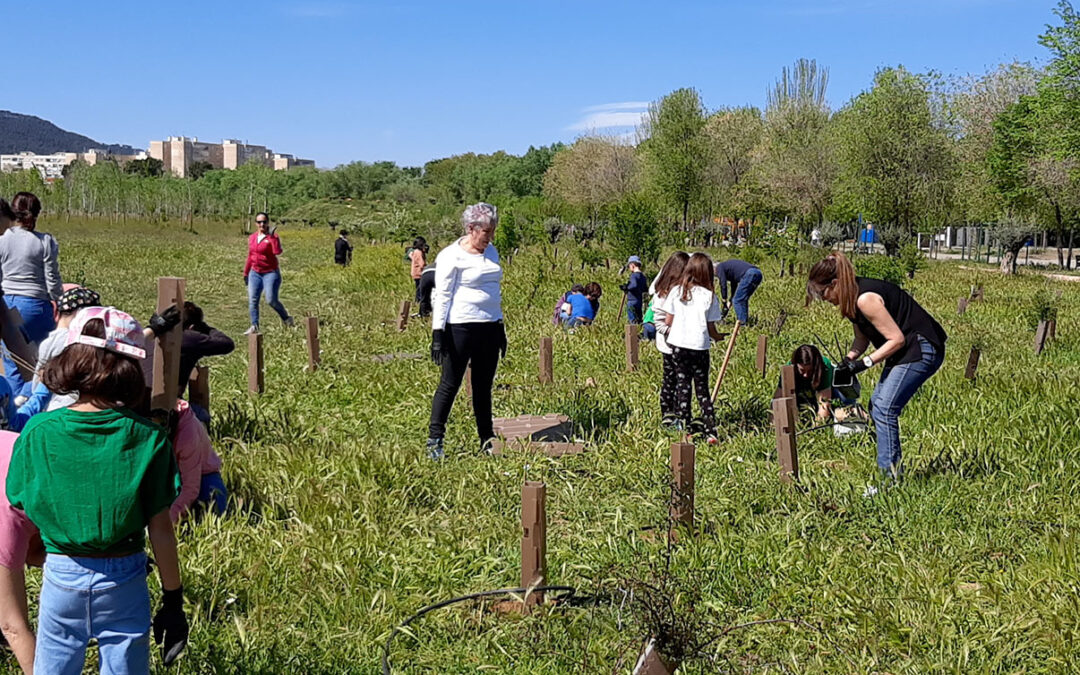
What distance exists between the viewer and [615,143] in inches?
2574

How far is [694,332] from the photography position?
7199 millimetres

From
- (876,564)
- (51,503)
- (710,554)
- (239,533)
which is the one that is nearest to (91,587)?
(51,503)

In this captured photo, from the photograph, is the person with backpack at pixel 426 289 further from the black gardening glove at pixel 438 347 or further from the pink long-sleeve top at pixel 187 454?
the pink long-sleeve top at pixel 187 454

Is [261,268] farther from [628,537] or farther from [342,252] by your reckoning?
[342,252]

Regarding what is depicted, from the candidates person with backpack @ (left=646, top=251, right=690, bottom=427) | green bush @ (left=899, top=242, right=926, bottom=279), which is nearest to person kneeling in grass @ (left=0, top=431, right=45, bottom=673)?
person with backpack @ (left=646, top=251, right=690, bottom=427)

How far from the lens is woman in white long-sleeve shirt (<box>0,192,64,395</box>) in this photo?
22.2ft

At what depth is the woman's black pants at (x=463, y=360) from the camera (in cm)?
647

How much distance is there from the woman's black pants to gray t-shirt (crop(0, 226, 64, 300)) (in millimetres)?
2808

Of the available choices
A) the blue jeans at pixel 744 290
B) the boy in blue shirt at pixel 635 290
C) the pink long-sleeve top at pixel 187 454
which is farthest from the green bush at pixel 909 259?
the pink long-sleeve top at pixel 187 454

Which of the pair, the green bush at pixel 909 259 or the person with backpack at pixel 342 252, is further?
the person with backpack at pixel 342 252

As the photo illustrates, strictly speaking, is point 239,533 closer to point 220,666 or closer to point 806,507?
point 220,666

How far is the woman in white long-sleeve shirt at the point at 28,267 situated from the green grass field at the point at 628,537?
1521mm

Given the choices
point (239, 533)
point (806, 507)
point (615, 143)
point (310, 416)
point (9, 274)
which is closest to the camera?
point (239, 533)

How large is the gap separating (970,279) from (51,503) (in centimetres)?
2521
